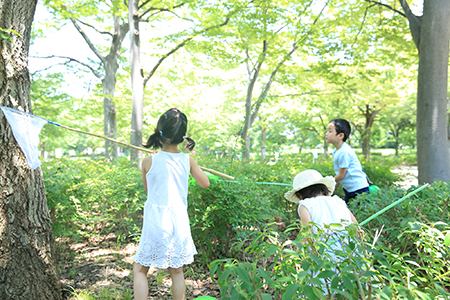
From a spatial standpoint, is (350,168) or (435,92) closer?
(350,168)

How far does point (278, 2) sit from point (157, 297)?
819 cm

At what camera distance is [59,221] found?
10.5ft

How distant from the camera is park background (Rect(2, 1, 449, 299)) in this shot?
1.54 meters

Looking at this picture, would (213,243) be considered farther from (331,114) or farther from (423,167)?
(331,114)

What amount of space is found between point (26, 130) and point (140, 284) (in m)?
1.43

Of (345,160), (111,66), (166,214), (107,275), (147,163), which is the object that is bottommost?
(107,275)

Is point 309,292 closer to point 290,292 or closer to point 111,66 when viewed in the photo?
point 290,292

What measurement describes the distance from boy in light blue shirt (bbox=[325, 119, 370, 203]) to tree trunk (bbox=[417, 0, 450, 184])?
1.73 metres

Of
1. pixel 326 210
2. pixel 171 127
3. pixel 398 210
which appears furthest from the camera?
pixel 398 210

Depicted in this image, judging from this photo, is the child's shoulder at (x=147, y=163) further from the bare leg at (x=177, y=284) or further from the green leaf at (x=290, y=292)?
the green leaf at (x=290, y=292)

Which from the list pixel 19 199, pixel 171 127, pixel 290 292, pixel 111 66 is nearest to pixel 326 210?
pixel 290 292

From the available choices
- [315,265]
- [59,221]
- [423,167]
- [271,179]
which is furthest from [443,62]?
[59,221]

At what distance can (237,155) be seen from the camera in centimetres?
432

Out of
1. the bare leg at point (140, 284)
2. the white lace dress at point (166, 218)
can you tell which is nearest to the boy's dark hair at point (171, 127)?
the white lace dress at point (166, 218)
